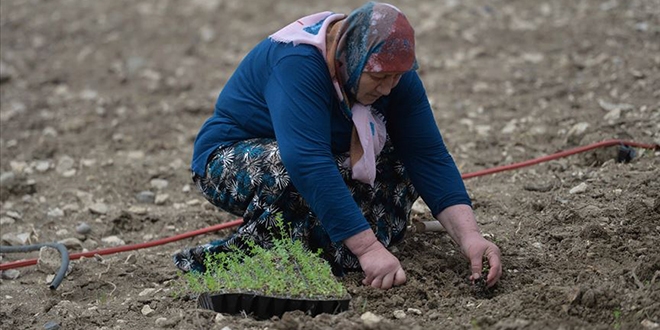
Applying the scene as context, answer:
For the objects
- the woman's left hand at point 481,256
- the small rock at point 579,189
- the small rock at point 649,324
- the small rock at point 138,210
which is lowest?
the small rock at point 138,210

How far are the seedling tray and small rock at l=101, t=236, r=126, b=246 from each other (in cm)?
138

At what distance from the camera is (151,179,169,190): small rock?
5516mm

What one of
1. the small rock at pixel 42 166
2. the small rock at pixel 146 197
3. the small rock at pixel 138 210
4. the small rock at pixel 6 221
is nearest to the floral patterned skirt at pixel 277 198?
the small rock at pixel 138 210

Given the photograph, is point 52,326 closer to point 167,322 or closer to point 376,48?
point 167,322

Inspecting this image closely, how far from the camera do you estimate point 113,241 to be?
189 inches

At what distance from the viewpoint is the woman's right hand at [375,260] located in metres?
3.45

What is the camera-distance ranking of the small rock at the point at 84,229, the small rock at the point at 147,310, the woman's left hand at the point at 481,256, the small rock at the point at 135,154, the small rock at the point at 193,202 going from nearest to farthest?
the woman's left hand at the point at 481,256
the small rock at the point at 147,310
the small rock at the point at 84,229
the small rock at the point at 193,202
the small rock at the point at 135,154

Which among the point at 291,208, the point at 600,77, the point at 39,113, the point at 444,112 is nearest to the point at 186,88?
the point at 39,113

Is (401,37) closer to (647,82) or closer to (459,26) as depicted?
(647,82)

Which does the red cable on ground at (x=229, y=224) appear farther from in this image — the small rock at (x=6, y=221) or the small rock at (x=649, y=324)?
the small rock at (x=649, y=324)

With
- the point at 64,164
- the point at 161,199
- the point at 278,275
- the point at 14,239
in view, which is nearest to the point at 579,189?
the point at 278,275

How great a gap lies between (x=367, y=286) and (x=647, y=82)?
3.25 meters

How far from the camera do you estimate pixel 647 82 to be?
5.97 metres

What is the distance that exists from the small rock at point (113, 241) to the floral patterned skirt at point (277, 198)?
2.85ft
